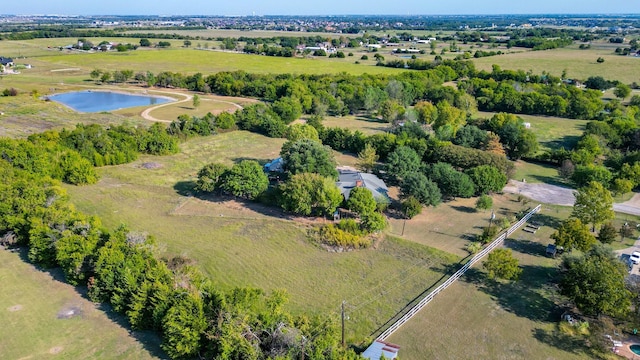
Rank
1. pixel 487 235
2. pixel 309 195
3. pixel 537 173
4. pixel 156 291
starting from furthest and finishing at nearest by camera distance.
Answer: pixel 537 173 → pixel 309 195 → pixel 487 235 → pixel 156 291

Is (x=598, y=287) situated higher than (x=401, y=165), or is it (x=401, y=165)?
(x=401, y=165)

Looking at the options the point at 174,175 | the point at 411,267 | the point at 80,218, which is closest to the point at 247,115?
the point at 174,175

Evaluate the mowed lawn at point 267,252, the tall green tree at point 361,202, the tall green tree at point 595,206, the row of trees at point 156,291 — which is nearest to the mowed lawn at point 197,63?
the mowed lawn at point 267,252

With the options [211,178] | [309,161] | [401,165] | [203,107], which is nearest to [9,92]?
[203,107]

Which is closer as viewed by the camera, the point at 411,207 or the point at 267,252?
the point at 267,252

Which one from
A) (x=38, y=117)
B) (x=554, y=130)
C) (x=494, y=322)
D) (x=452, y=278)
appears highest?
(x=38, y=117)

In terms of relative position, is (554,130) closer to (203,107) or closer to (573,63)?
(203,107)
